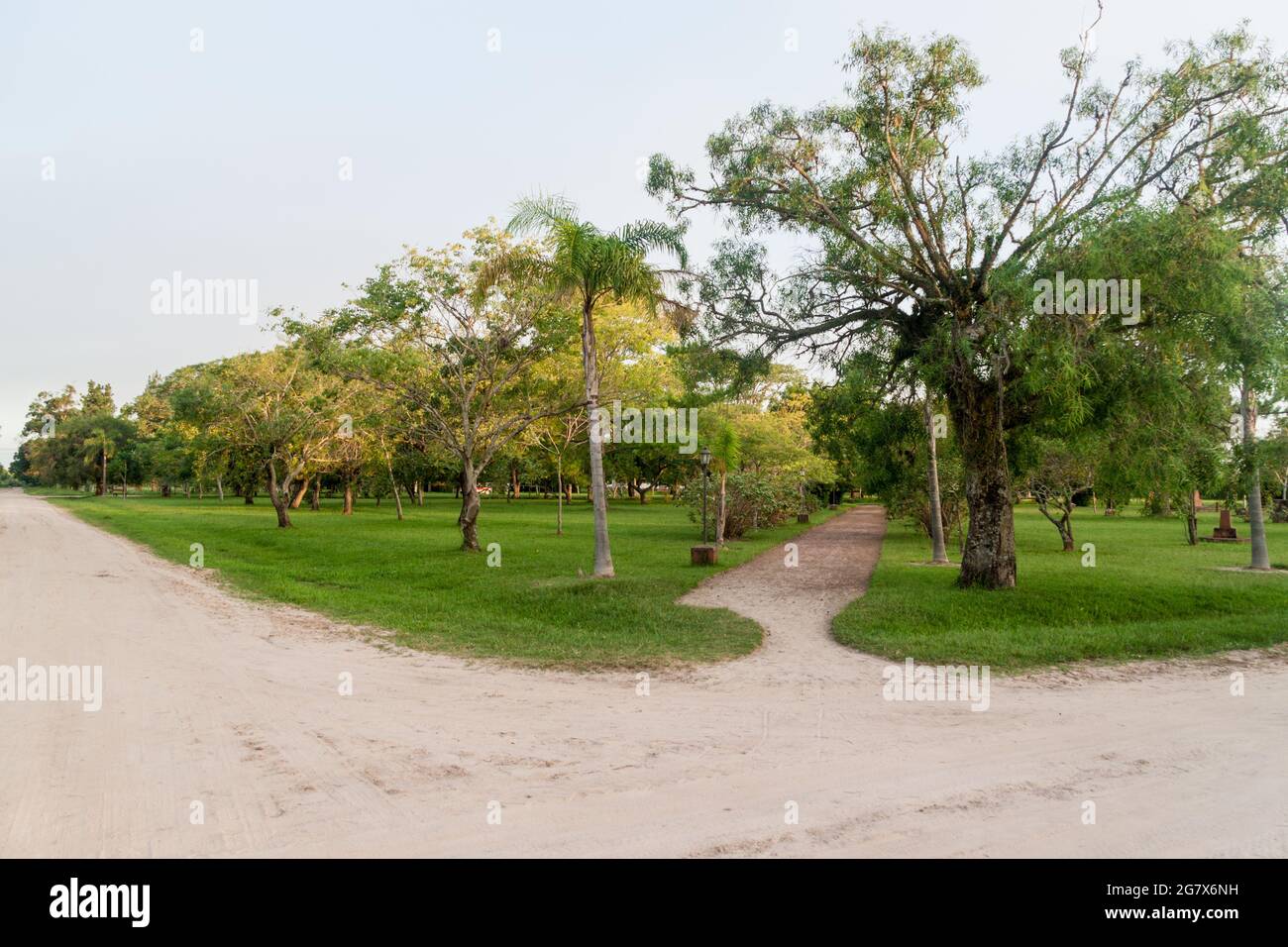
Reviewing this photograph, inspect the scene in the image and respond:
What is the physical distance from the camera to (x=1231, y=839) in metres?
4.16

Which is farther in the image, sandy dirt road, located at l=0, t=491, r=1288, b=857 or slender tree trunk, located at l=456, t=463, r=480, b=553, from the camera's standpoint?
slender tree trunk, located at l=456, t=463, r=480, b=553

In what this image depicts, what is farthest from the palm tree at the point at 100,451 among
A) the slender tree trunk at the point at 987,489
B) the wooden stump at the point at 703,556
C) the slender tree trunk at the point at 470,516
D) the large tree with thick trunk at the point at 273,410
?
the slender tree trunk at the point at 987,489

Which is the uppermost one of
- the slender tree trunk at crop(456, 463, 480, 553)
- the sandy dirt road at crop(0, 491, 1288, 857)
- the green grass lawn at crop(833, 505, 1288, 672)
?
the slender tree trunk at crop(456, 463, 480, 553)

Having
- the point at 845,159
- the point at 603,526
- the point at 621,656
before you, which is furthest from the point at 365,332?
the point at 621,656

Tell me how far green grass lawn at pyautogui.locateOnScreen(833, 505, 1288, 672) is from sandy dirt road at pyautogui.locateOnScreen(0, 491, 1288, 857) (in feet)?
2.50

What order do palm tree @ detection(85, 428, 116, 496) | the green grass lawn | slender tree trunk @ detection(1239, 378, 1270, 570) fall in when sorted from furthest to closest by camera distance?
1. palm tree @ detection(85, 428, 116, 496)
2. slender tree trunk @ detection(1239, 378, 1270, 570)
3. the green grass lawn

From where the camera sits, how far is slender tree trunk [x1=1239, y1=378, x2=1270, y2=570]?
40.7ft

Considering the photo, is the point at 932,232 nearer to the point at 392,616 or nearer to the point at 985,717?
the point at 985,717

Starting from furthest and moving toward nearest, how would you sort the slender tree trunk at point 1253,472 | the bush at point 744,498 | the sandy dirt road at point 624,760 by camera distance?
the bush at point 744,498 < the slender tree trunk at point 1253,472 < the sandy dirt road at point 624,760

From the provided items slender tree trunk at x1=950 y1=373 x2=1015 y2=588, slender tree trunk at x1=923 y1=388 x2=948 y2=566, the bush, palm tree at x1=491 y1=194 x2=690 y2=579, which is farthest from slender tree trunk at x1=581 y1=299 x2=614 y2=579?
the bush

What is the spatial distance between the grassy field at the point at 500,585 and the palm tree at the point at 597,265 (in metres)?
2.36

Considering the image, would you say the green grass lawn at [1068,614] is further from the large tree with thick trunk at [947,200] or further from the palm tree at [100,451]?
the palm tree at [100,451]

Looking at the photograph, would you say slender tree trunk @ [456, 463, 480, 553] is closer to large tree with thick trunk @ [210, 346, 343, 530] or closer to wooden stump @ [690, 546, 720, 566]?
wooden stump @ [690, 546, 720, 566]

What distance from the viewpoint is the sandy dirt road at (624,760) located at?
4184 mm
